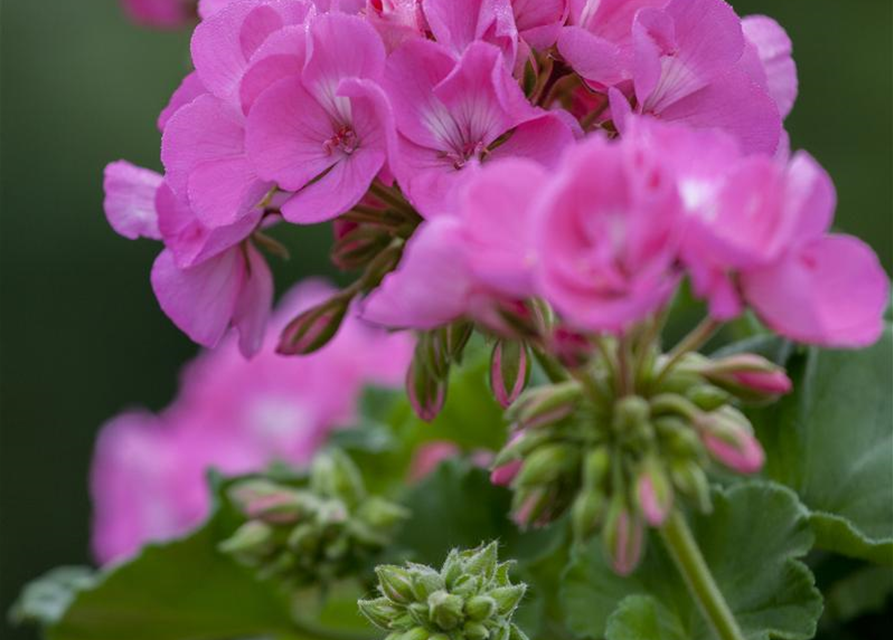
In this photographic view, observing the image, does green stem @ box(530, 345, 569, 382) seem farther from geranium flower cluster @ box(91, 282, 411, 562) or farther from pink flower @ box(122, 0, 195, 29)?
pink flower @ box(122, 0, 195, 29)

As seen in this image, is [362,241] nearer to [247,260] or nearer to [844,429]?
[247,260]

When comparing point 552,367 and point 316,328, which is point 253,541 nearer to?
point 316,328

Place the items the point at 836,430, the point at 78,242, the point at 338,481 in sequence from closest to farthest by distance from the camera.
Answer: the point at 836,430 < the point at 338,481 < the point at 78,242

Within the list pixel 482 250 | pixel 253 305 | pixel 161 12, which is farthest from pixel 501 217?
pixel 161 12

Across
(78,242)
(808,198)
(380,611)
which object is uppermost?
(808,198)

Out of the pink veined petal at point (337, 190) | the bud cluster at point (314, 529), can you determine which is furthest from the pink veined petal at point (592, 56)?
the bud cluster at point (314, 529)

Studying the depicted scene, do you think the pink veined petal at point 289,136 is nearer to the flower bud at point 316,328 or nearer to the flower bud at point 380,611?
the flower bud at point 316,328

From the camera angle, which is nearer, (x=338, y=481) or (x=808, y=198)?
(x=808, y=198)
